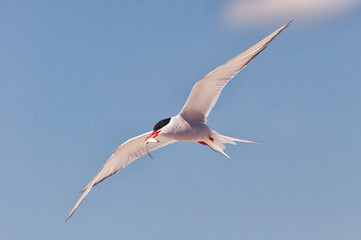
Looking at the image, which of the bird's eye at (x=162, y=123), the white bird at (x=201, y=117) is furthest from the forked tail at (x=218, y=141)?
the bird's eye at (x=162, y=123)

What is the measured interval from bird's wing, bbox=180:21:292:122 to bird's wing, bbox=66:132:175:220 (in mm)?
1727

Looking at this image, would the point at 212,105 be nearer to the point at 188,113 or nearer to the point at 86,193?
the point at 188,113

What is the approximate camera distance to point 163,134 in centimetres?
1478

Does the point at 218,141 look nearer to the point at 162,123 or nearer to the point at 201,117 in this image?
the point at 201,117

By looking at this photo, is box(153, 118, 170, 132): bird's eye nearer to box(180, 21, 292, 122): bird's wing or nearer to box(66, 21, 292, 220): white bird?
box(66, 21, 292, 220): white bird

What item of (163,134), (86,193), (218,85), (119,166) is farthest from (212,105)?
(86,193)

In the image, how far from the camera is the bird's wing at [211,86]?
14031mm

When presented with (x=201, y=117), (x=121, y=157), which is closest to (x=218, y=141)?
(x=201, y=117)

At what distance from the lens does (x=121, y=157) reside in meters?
17.2

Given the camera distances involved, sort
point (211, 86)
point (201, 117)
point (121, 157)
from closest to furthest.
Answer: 1. point (211, 86)
2. point (201, 117)
3. point (121, 157)

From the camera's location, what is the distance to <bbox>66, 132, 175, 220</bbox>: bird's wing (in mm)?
16750

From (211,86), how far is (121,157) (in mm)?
4149

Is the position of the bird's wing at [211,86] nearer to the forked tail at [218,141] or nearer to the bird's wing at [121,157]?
the forked tail at [218,141]

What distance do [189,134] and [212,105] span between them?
1260 millimetres
